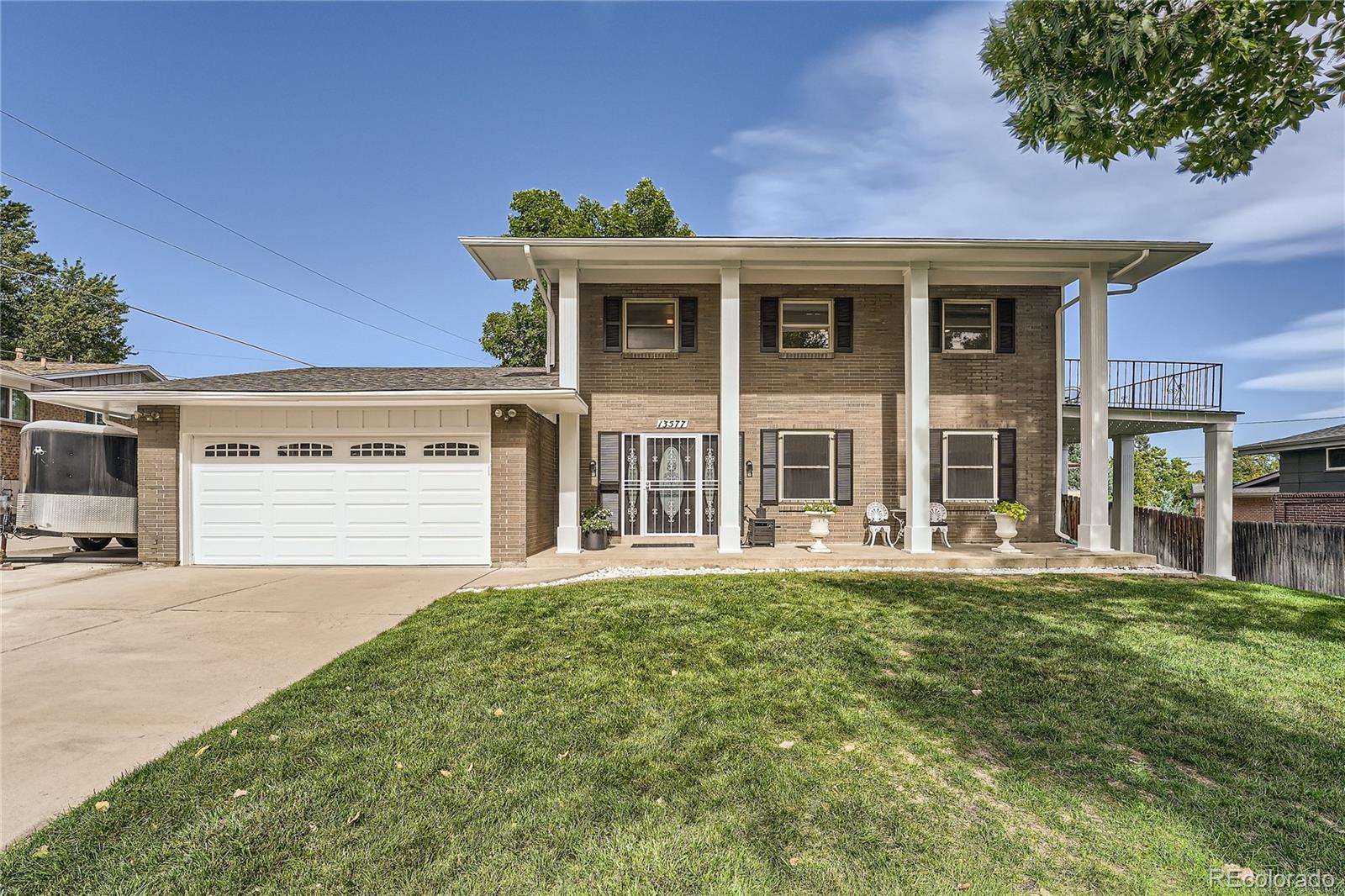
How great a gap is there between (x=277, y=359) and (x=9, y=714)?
23304mm

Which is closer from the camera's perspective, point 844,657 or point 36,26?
point 844,657

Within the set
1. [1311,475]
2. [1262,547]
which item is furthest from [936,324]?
[1311,475]

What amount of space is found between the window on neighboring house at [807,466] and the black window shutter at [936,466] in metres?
1.96

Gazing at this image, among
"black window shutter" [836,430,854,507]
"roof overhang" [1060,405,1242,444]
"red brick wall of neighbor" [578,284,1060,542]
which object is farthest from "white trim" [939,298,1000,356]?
"black window shutter" [836,430,854,507]

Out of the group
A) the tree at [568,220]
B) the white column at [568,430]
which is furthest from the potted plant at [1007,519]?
the tree at [568,220]

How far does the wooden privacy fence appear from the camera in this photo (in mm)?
9461

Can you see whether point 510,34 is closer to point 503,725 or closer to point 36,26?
point 36,26

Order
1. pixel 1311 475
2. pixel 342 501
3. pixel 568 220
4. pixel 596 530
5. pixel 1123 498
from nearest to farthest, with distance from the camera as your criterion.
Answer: pixel 342 501, pixel 596 530, pixel 1123 498, pixel 1311 475, pixel 568 220

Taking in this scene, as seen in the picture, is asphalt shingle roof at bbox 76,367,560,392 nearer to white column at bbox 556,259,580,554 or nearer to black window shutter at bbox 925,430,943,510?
white column at bbox 556,259,580,554

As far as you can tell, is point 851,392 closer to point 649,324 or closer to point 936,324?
point 936,324

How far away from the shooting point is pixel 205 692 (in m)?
4.25

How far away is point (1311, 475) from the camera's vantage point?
1622 cm

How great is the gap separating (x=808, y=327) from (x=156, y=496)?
11.6 meters

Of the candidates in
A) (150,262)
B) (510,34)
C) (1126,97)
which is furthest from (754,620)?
(150,262)
